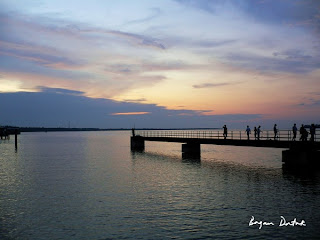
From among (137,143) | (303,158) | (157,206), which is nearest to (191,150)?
(303,158)

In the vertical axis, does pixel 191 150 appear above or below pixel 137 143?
below

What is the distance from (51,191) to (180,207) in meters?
12.1

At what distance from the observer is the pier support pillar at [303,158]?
41125 millimetres

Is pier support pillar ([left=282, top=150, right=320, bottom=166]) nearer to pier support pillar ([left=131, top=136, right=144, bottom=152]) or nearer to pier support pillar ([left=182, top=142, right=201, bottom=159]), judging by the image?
pier support pillar ([left=182, top=142, right=201, bottom=159])

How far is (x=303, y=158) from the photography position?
41.2m

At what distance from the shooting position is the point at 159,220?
19.6m

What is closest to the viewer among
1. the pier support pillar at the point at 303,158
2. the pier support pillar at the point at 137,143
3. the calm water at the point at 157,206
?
the calm water at the point at 157,206

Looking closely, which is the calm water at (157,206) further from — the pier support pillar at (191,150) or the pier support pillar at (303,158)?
the pier support pillar at (191,150)

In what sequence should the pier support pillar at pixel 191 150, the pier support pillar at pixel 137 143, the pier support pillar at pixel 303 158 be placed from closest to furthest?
the pier support pillar at pixel 303 158, the pier support pillar at pixel 191 150, the pier support pillar at pixel 137 143

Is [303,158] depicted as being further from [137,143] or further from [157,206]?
[137,143]

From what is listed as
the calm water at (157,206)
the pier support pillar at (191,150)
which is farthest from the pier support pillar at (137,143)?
the calm water at (157,206)

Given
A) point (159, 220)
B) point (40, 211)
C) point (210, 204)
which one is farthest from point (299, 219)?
point (40, 211)

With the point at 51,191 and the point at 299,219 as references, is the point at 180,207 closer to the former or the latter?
the point at 299,219

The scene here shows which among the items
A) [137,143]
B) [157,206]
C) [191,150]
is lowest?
[157,206]
